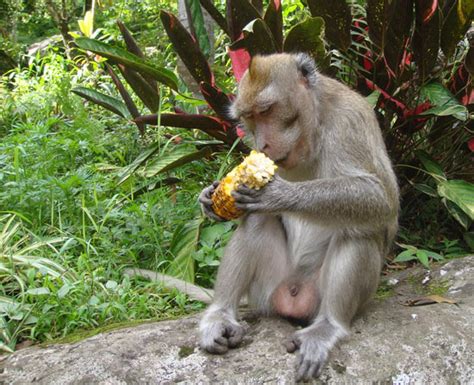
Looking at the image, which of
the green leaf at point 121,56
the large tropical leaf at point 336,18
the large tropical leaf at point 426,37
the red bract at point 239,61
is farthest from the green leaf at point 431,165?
the green leaf at point 121,56

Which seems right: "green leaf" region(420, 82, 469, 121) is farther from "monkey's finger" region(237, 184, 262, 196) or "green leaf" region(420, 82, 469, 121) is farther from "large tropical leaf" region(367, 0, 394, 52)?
"monkey's finger" region(237, 184, 262, 196)

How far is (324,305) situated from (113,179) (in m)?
2.98

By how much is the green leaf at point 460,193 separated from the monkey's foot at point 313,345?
69.0 inches

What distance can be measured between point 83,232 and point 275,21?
2239mm

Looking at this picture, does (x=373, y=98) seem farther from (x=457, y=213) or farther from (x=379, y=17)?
(x=457, y=213)

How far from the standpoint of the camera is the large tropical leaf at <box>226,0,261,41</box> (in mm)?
5293

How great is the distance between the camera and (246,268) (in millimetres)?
3814

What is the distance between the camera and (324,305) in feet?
11.9

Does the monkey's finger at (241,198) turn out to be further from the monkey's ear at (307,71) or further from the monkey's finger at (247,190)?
the monkey's ear at (307,71)

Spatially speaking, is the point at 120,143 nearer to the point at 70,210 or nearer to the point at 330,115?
the point at 70,210

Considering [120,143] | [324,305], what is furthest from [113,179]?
[324,305]

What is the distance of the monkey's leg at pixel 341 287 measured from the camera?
3.47 metres

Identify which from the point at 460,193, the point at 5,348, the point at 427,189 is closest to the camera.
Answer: the point at 5,348

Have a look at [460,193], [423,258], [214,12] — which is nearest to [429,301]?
[423,258]
